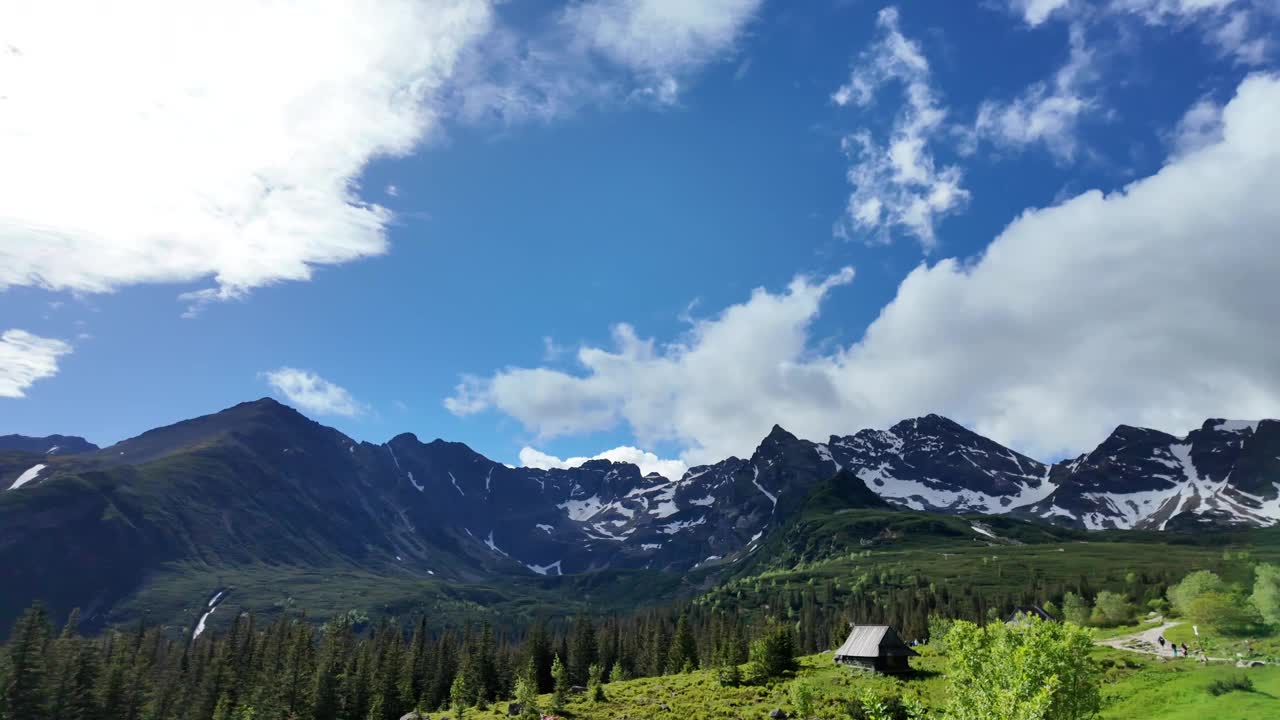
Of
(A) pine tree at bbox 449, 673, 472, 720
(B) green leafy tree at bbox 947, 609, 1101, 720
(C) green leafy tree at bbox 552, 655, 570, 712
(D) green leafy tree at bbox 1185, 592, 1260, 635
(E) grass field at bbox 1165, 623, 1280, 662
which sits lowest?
(A) pine tree at bbox 449, 673, 472, 720

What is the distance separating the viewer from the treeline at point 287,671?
306 feet

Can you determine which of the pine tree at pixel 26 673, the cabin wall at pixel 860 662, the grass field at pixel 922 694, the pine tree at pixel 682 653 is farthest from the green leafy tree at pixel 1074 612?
the pine tree at pixel 26 673

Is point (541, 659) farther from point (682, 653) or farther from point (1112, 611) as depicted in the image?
point (1112, 611)

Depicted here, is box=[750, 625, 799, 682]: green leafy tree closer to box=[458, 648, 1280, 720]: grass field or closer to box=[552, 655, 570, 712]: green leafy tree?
box=[458, 648, 1280, 720]: grass field

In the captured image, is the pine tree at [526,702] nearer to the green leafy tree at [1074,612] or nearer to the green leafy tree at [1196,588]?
the green leafy tree at [1074,612]

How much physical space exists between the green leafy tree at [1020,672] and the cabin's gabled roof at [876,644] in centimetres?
4478

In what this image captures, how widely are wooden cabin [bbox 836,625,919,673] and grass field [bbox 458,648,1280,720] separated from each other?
2.14 metres

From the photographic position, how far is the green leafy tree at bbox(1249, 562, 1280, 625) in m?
96.5

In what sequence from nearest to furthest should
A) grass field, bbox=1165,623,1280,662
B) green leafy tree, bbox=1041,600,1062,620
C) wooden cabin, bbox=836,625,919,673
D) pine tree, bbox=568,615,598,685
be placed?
grass field, bbox=1165,623,1280,662
wooden cabin, bbox=836,625,919,673
pine tree, bbox=568,615,598,685
green leafy tree, bbox=1041,600,1062,620

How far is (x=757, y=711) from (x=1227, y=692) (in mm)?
43768

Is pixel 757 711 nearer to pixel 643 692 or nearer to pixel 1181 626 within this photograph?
pixel 643 692

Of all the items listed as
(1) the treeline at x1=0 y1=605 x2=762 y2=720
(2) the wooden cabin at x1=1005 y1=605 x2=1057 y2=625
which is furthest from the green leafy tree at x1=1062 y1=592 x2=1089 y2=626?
(1) the treeline at x1=0 y1=605 x2=762 y2=720

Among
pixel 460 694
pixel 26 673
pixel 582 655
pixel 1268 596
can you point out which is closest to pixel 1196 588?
pixel 1268 596

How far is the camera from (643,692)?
9431cm
